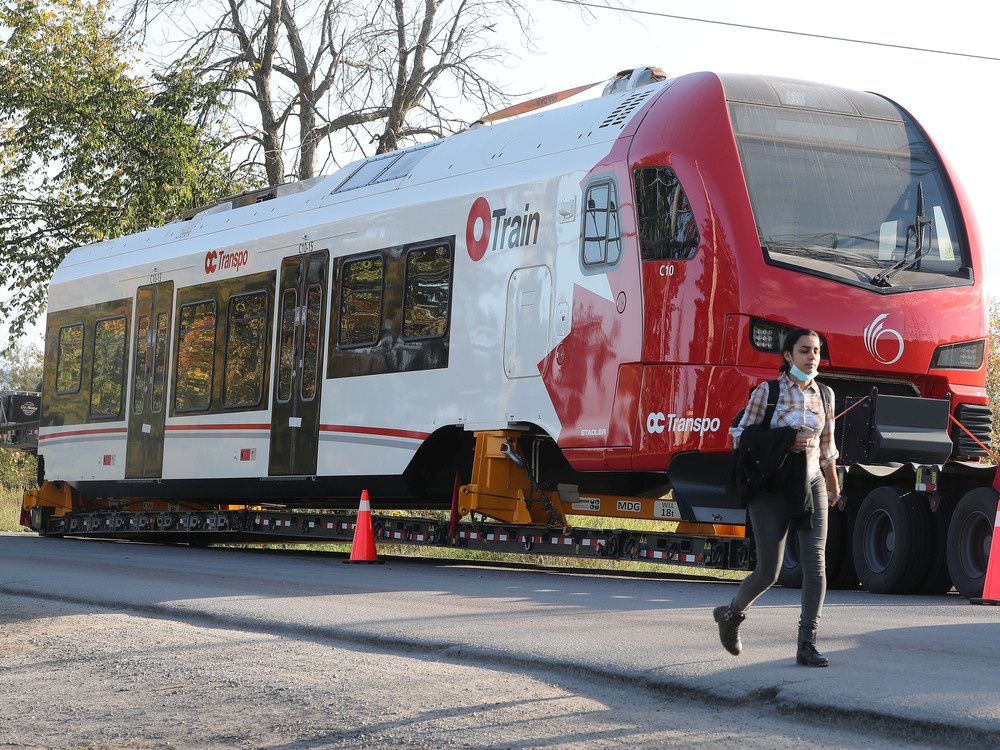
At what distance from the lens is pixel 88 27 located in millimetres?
31594

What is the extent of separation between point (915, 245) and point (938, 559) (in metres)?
2.55

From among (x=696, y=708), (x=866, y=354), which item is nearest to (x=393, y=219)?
(x=866, y=354)

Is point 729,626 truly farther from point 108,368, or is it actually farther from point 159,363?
point 108,368

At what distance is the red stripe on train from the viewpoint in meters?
15.2

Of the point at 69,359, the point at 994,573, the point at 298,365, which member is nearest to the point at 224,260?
the point at 298,365

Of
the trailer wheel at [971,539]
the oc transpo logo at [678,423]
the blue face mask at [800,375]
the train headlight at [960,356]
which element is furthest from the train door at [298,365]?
the blue face mask at [800,375]

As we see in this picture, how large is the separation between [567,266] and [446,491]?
3351 millimetres

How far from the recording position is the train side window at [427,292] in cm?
1505

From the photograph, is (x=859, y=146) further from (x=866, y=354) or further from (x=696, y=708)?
(x=696, y=708)

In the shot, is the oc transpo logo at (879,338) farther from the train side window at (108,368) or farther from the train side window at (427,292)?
the train side window at (108,368)

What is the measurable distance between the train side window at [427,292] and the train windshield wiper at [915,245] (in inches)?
170

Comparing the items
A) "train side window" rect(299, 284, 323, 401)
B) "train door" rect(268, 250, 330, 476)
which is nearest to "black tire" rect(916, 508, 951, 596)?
"train door" rect(268, 250, 330, 476)

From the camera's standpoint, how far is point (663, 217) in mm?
12641

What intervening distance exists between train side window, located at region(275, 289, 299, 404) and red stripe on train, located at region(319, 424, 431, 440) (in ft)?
2.83
